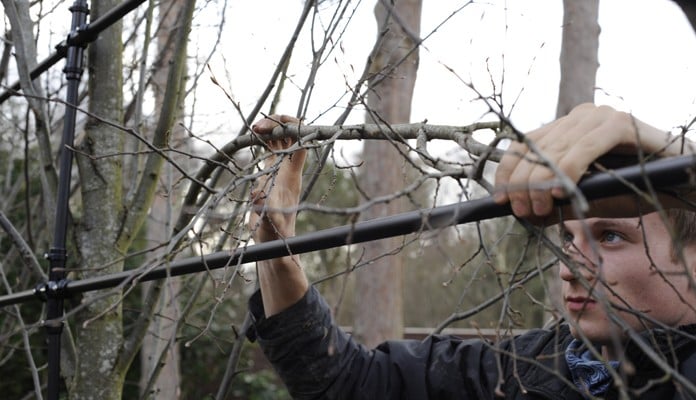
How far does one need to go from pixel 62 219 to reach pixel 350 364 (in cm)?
102

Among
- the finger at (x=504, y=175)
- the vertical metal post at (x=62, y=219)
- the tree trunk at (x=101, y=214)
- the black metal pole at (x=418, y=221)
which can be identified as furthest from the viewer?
the tree trunk at (x=101, y=214)

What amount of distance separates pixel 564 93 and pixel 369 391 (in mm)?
2868

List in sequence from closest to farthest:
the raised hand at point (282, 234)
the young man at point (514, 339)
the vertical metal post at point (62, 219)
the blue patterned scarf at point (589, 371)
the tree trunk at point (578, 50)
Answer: the young man at point (514, 339), the blue patterned scarf at point (589, 371), the raised hand at point (282, 234), the vertical metal post at point (62, 219), the tree trunk at point (578, 50)

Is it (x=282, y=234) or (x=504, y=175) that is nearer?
(x=504, y=175)

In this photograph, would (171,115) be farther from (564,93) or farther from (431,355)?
(564,93)

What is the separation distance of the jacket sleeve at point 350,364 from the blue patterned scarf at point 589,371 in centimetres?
21

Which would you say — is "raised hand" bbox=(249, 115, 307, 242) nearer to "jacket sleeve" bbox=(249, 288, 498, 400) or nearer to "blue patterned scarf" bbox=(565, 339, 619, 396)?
"jacket sleeve" bbox=(249, 288, 498, 400)

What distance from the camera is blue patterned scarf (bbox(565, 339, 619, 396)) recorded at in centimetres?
190

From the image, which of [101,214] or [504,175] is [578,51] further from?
[504,175]

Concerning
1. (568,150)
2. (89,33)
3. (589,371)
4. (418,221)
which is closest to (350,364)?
(589,371)

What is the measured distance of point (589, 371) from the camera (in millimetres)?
1947

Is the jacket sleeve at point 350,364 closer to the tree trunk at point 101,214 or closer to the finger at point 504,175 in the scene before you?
the tree trunk at point 101,214

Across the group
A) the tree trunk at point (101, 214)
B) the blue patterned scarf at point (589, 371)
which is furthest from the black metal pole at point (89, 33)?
the blue patterned scarf at point (589, 371)

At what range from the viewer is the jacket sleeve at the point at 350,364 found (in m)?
2.12
